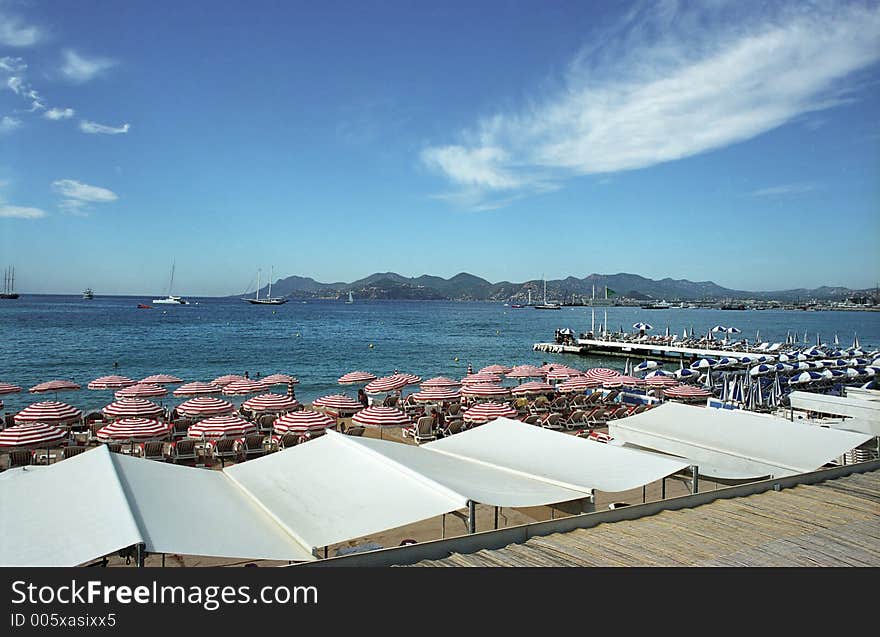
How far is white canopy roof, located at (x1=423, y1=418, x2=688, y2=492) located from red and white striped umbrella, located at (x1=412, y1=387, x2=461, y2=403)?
978cm

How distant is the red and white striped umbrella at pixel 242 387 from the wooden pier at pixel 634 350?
31.3 m

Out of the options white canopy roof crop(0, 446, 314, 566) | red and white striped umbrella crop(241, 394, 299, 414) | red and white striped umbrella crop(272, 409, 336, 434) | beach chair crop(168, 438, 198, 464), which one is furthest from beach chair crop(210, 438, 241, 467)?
white canopy roof crop(0, 446, 314, 566)

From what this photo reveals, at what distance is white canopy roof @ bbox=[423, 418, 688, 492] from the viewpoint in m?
6.50

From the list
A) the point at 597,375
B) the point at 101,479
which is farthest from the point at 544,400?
the point at 101,479

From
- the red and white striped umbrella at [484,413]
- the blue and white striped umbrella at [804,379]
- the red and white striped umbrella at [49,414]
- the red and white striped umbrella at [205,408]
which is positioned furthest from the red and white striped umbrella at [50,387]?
the blue and white striped umbrella at [804,379]

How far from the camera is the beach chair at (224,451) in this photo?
1255 cm

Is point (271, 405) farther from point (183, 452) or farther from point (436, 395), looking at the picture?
point (436, 395)

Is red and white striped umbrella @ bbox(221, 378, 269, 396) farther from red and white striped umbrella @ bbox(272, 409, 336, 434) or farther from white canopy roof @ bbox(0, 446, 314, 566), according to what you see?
white canopy roof @ bbox(0, 446, 314, 566)

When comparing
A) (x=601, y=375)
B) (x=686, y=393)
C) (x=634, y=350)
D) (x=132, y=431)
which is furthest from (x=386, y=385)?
(x=634, y=350)

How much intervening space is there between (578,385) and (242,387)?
1182 cm
